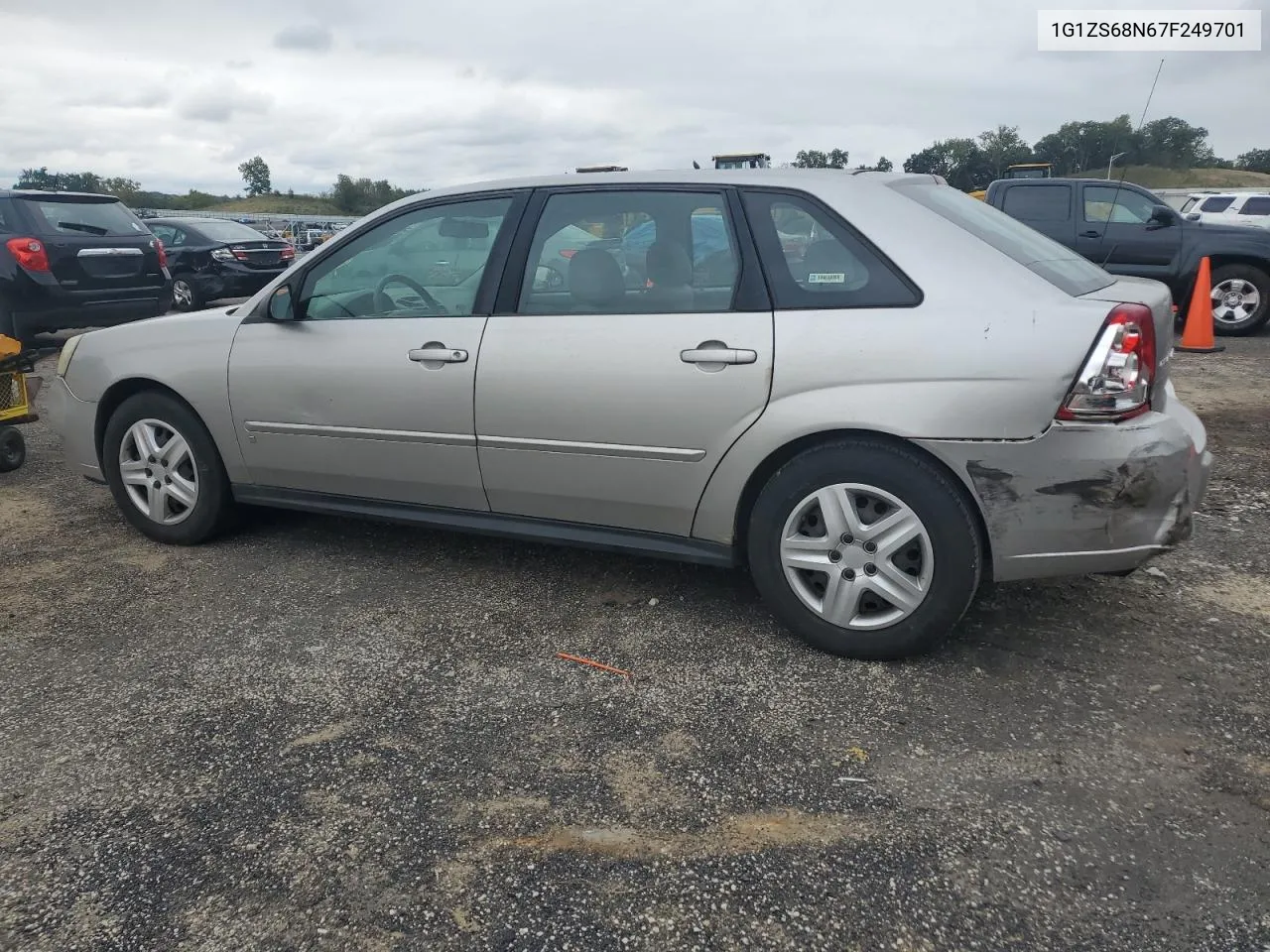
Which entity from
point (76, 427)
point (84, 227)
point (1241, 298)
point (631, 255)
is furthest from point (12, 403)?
point (1241, 298)

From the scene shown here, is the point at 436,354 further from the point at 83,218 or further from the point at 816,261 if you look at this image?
the point at 83,218

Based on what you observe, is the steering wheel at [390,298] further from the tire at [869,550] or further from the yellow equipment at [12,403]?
the yellow equipment at [12,403]

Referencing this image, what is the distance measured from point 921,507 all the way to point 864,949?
4.61ft

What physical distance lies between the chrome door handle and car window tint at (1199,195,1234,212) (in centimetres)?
1908

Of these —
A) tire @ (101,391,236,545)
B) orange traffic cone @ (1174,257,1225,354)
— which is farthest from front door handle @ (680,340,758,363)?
orange traffic cone @ (1174,257,1225,354)

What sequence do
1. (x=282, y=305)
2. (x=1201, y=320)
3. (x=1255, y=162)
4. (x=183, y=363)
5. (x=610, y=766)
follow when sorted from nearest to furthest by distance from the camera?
(x=610, y=766), (x=282, y=305), (x=183, y=363), (x=1201, y=320), (x=1255, y=162)

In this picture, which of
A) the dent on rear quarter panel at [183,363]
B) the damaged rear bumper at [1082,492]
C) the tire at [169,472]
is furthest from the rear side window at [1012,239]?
the tire at [169,472]

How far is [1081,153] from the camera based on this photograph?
1692 cm

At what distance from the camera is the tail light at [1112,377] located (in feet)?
9.48

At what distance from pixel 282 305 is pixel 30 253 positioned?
662cm

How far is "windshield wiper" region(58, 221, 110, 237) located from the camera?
31.7 feet

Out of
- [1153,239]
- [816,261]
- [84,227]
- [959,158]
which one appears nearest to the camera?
[816,261]

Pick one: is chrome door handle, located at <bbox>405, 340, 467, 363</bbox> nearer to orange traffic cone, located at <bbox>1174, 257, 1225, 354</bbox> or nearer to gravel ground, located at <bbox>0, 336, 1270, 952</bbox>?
gravel ground, located at <bbox>0, 336, 1270, 952</bbox>

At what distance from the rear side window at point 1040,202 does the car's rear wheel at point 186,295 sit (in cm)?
1087
